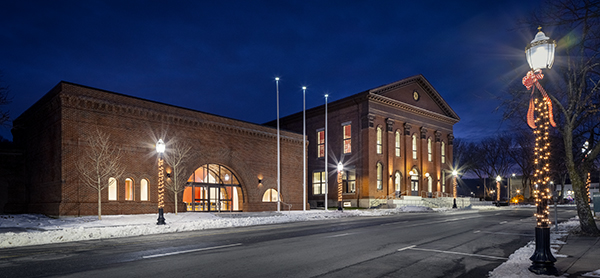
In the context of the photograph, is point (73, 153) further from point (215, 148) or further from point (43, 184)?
point (215, 148)

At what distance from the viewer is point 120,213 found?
85.6 feet

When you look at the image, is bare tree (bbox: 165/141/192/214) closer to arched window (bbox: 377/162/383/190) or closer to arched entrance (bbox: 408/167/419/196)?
arched window (bbox: 377/162/383/190)

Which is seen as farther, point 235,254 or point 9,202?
point 9,202

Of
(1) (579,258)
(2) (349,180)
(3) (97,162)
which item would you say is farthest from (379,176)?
(1) (579,258)

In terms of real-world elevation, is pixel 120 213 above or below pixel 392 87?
below

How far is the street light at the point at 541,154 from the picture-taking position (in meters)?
7.18

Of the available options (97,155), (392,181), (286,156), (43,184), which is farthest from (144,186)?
(392,181)

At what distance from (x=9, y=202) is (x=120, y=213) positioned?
11.1 meters

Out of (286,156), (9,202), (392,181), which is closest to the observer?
(9,202)

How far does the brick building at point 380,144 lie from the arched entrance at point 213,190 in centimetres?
1208

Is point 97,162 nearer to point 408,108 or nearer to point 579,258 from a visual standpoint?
point 579,258

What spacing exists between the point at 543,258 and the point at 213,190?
95.7 feet

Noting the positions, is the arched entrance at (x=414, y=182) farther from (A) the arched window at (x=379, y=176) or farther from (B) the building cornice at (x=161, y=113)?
(B) the building cornice at (x=161, y=113)

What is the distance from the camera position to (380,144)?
48.0 m
